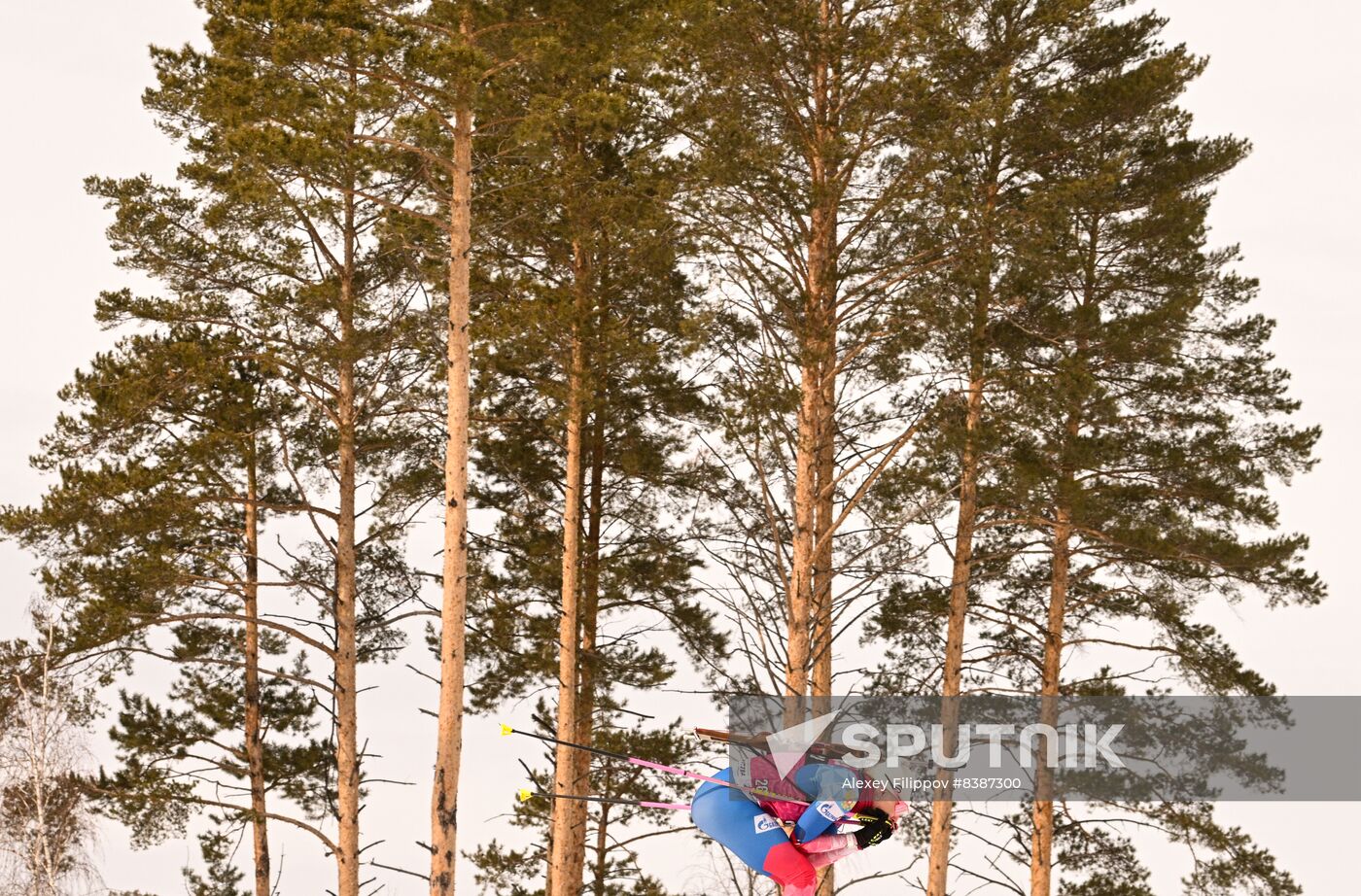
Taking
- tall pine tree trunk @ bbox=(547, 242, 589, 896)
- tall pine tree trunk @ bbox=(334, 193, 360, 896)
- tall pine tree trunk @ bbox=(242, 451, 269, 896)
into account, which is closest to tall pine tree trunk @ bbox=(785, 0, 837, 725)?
tall pine tree trunk @ bbox=(547, 242, 589, 896)

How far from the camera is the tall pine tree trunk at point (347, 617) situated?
1471cm

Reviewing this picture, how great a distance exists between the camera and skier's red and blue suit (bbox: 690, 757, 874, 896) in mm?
7262

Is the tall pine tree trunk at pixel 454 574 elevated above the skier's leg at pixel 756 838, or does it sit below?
above

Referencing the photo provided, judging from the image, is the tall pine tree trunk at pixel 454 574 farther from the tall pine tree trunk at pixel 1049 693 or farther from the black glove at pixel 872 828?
the tall pine tree trunk at pixel 1049 693

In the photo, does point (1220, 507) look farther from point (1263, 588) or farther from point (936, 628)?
point (936, 628)

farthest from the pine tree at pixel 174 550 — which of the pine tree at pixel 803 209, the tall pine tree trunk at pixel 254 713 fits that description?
the pine tree at pixel 803 209

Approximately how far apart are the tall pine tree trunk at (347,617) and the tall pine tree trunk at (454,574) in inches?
120

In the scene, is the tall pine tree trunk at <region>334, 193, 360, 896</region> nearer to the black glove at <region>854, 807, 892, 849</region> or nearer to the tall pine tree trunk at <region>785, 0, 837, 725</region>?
the tall pine tree trunk at <region>785, 0, 837, 725</region>

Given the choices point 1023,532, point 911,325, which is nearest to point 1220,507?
point 1023,532

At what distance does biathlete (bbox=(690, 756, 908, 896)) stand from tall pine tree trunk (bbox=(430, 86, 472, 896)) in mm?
4436

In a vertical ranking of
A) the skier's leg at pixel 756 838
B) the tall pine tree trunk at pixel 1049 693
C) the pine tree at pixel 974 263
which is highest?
the pine tree at pixel 974 263

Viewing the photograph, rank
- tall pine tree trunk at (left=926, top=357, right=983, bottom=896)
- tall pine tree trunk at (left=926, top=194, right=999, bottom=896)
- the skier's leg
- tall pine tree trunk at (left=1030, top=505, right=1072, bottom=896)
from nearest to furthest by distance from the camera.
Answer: the skier's leg → tall pine tree trunk at (left=926, top=194, right=999, bottom=896) → tall pine tree trunk at (left=926, top=357, right=983, bottom=896) → tall pine tree trunk at (left=1030, top=505, right=1072, bottom=896)

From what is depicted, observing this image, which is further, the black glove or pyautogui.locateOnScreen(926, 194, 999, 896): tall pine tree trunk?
pyautogui.locateOnScreen(926, 194, 999, 896): tall pine tree trunk

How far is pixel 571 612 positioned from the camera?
48.5 ft
